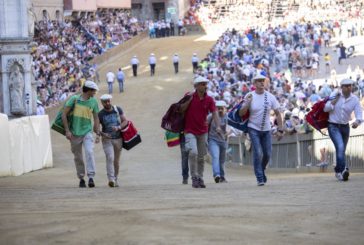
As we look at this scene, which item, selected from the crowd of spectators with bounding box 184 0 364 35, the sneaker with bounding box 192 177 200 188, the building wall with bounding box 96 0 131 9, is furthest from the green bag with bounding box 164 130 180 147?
the building wall with bounding box 96 0 131 9

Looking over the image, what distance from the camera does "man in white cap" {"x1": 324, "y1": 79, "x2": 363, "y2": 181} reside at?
1502cm

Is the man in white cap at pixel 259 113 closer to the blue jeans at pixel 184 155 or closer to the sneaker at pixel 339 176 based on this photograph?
the sneaker at pixel 339 176

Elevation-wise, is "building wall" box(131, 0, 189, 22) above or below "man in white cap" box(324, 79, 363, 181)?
above

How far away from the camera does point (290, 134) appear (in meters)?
24.9

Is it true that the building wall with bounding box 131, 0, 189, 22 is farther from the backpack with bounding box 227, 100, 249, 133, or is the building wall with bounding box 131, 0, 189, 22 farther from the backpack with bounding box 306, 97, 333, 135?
the backpack with bounding box 227, 100, 249, 133

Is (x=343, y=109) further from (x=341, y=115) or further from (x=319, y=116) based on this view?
(x=319, y=116)

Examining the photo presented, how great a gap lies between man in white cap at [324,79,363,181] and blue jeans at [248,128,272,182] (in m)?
0.99

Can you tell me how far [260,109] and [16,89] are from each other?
18.2 meters

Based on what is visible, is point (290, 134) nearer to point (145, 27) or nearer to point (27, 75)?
point (27, 75)

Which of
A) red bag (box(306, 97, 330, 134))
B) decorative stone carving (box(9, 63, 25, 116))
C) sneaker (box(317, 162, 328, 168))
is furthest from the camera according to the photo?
decorative stone carving (box(9, 63, 25, 116))

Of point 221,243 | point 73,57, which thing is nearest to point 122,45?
point 73,57

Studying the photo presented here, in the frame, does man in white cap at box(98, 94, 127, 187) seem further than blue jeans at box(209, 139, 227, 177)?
No

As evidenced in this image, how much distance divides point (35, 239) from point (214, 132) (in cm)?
897

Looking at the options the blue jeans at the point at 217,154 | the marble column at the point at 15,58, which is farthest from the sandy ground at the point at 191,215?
the marble column at the point at 15,58
